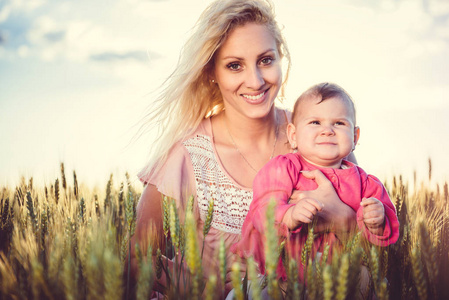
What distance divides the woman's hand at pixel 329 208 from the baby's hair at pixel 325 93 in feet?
1.24

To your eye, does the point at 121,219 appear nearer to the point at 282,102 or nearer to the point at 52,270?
the point at 52,270

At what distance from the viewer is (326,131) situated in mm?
2152

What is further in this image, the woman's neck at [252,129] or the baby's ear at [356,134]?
the woman's neck at [252,129]

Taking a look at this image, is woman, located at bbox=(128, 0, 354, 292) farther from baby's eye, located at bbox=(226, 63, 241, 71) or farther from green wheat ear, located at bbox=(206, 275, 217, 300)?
green wheat ear, located at bbox=(206, 275, 217, 300)

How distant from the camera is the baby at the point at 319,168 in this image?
2.13 meters

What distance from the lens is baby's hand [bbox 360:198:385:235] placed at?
192cm

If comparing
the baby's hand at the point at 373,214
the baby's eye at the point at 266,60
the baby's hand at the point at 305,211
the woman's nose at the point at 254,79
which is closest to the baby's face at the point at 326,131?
the baby's hand at the point at 373,214

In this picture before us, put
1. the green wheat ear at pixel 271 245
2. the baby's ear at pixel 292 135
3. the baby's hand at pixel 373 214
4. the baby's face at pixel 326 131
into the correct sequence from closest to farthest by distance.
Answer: the green wheat ear at pixel 271 245
the baby's hand at pixel 373 214
the baby's face at pixel 326 131
the baby's ear at pixel 292 135

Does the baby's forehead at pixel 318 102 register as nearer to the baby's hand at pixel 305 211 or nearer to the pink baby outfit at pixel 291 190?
the pink baby outfit at pixel 291 190

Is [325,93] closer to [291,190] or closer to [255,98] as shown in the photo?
[291,190]

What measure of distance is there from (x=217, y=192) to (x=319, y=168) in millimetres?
949

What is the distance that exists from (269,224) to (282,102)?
105 inches

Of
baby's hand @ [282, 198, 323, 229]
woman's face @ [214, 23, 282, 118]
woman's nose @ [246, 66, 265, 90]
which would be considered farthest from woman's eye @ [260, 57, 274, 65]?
baby's hand @ [282, 198, 323, 229]

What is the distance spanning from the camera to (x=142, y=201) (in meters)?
2.98
